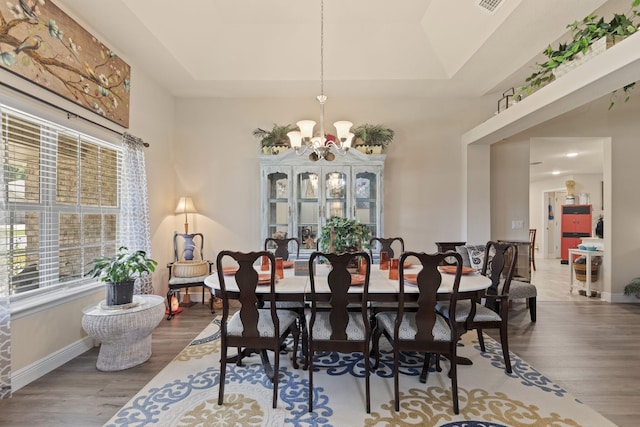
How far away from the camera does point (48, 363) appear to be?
238 cm

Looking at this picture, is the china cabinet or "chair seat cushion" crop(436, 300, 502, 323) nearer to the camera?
"chair seat cushion" crop(436, 300, 502, 323)

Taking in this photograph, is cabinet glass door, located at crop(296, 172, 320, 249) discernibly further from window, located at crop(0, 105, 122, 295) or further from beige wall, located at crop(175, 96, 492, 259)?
window, located at crop(0, 105, 122, 295)

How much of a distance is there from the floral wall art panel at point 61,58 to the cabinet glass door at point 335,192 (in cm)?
243

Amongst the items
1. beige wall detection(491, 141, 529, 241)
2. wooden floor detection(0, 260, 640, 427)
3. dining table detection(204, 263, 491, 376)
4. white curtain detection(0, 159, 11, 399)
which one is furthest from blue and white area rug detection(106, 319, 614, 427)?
beige wall detection(491, 141, 529, 241)

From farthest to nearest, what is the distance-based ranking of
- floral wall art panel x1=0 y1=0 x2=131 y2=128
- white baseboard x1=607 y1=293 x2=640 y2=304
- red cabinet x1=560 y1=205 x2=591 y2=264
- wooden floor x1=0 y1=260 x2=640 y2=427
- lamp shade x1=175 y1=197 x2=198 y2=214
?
red cabinet x1=560 y1=205 x2=591 y2=264 < white baseboard x1=607 y1=293 x2=640 y2=304 < lamp shade x1=175 y1=197 x2=198 y2=214 < floral wall art panel x1=0 y1=0 x2=131 y2=128 < wooden floor x1=0 y1=260 x2=640 y2=427

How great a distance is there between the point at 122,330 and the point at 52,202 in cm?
120

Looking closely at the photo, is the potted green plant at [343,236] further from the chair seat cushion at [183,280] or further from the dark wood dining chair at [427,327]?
the chair seat cushion at [183,280]

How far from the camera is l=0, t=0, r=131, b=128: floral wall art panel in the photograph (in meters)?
2.04

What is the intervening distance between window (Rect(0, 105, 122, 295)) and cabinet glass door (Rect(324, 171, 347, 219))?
96.8 inches

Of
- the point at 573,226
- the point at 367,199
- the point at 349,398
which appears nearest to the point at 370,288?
the point at 349,398

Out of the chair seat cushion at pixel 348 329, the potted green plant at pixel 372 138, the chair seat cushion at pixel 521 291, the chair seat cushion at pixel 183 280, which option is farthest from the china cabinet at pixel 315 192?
the chair seat cushion at pixel 348 329

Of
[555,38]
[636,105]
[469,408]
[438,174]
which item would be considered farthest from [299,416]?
[636,105]

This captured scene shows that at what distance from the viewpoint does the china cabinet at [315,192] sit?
4016 millimetres

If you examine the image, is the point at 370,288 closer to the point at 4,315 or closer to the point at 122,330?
the point at 122,330
